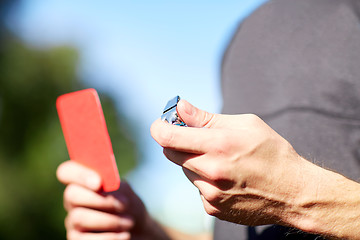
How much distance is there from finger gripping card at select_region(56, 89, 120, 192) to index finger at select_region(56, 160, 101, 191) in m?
0.03

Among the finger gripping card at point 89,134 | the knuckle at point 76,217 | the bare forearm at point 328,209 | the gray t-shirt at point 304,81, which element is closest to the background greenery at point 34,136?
the knuckle at point 76,217

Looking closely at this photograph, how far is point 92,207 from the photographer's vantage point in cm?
181

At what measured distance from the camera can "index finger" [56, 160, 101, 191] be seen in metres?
1.75

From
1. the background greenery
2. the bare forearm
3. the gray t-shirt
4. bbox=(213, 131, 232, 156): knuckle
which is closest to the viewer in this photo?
bbox=(213, 131, 232, 156): knuckle

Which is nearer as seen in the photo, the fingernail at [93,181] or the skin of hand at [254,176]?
the skin of hand at [254,176]

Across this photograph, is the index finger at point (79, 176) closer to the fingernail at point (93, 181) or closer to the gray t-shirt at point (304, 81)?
the fingernail at point (93, 181)

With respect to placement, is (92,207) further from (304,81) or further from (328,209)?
(304,81)

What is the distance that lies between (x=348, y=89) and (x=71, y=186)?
164 centimetres

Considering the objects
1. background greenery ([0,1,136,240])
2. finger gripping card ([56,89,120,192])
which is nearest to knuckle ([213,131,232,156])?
finger gripping card ([56,89,120,192])

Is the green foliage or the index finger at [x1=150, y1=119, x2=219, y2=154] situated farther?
the green foliage

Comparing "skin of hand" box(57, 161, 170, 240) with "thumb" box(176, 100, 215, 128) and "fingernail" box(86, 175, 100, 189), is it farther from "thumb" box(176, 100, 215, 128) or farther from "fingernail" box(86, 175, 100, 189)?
"thumb" box(176, 100, 215, 128)

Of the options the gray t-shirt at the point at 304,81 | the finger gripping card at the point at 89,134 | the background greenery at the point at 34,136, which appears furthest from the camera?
the background greenery at the point at 34,136

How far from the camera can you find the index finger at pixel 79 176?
1754 mm

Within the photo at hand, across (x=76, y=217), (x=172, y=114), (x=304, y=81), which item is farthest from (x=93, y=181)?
(x=304, y=81)
